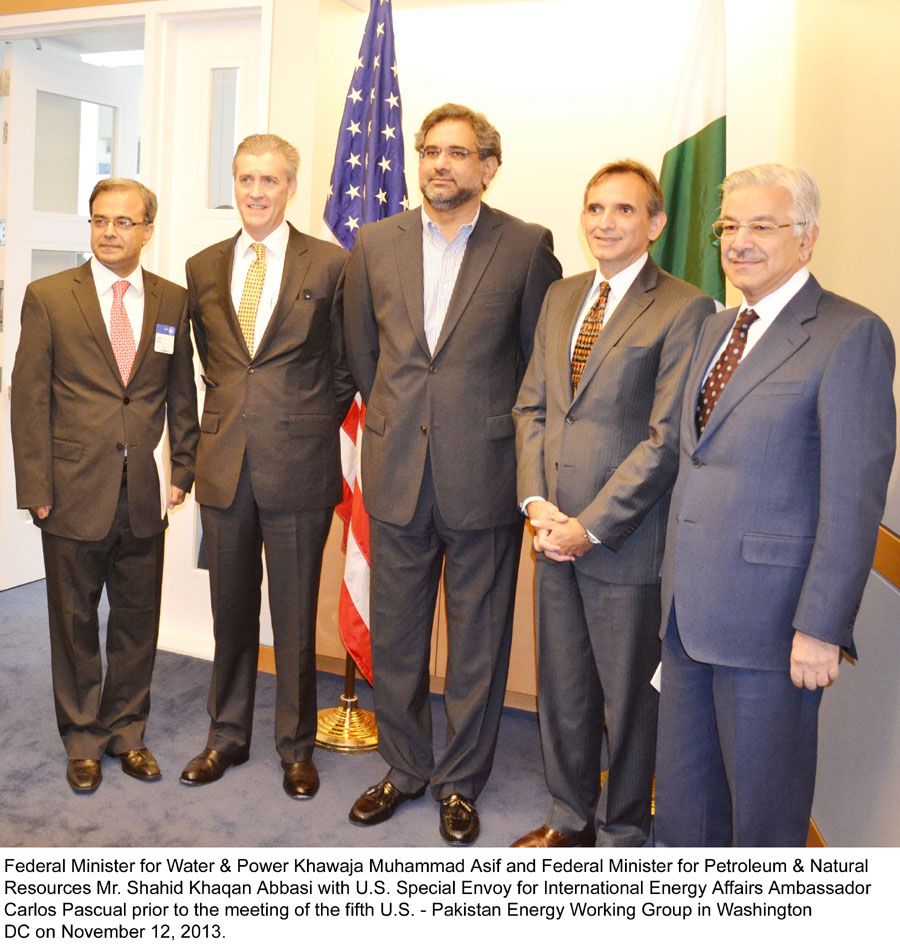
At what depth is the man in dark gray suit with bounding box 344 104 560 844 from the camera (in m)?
2.75

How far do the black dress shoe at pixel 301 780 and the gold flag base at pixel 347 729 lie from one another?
31cm

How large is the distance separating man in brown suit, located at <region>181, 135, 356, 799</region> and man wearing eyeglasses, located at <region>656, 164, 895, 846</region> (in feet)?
4.10

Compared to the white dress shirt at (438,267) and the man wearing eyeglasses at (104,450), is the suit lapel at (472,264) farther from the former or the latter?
the man wearing eyeglasses at (104,450)

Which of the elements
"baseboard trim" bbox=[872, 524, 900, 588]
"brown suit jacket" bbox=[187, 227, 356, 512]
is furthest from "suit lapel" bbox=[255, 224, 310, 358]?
"baseboard trim" bbox=[872, 524, 900, 588]

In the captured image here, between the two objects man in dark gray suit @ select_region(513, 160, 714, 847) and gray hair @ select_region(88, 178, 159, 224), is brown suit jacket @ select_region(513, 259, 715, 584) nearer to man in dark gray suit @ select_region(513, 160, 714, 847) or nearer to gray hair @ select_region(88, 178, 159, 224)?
man in dark gray suit @ select_region(513, 160, 714, 847)

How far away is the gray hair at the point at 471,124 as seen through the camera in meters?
2.74

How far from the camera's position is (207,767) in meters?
3.13

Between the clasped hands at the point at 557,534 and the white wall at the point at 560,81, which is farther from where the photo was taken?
the white wall at the point at 560,81

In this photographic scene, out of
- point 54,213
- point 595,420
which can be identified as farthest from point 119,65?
point 595,420

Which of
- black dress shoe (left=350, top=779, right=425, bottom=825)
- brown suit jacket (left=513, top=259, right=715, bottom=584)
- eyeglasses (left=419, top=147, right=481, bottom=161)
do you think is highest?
eyeglasses (left=419, top=147, right=481, bottom=161)

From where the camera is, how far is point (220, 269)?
3049 millimetres

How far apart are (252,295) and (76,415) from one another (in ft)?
2.06

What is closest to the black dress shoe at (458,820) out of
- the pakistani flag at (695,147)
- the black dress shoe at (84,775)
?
the black dress shoe at (84,775)

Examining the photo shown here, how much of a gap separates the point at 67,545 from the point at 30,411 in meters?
0.41
